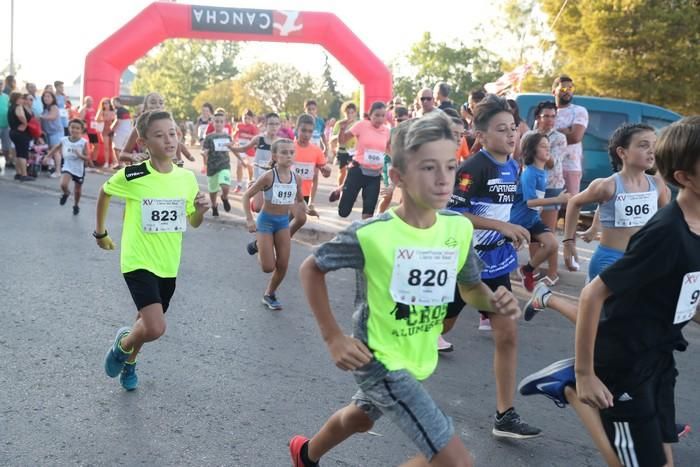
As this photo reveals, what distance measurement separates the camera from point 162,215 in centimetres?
453

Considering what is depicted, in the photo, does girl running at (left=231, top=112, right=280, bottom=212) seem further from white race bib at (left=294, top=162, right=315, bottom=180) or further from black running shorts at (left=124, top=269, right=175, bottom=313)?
black running shorts at (left=124, top=269, right=175, bottom=313)

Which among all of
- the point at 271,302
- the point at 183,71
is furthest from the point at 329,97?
the point at 271,302

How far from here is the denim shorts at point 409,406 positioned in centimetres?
256

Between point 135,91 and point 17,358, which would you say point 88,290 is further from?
point 135,91

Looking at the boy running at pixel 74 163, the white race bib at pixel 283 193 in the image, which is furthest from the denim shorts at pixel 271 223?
the boy running at pixel 74 163

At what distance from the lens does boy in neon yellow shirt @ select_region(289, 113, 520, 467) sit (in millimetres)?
2637

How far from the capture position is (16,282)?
7.09 metres

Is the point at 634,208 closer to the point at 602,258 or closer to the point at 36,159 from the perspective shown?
the point at 602,258

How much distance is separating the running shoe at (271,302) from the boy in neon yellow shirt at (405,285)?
149 inches

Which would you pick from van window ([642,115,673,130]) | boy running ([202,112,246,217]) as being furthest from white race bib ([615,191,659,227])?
boy running ([202,112,246,217])

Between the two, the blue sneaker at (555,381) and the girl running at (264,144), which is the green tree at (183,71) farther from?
the blue sneaker at (555,381)

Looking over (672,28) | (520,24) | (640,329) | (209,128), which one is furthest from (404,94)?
(640,329)

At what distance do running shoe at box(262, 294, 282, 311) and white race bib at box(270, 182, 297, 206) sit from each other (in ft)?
2.81

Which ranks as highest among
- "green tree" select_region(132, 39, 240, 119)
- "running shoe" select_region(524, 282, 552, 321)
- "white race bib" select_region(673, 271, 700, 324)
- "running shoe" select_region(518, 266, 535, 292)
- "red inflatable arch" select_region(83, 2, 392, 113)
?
"green tree" select_region(132, 39, 240, 119)
